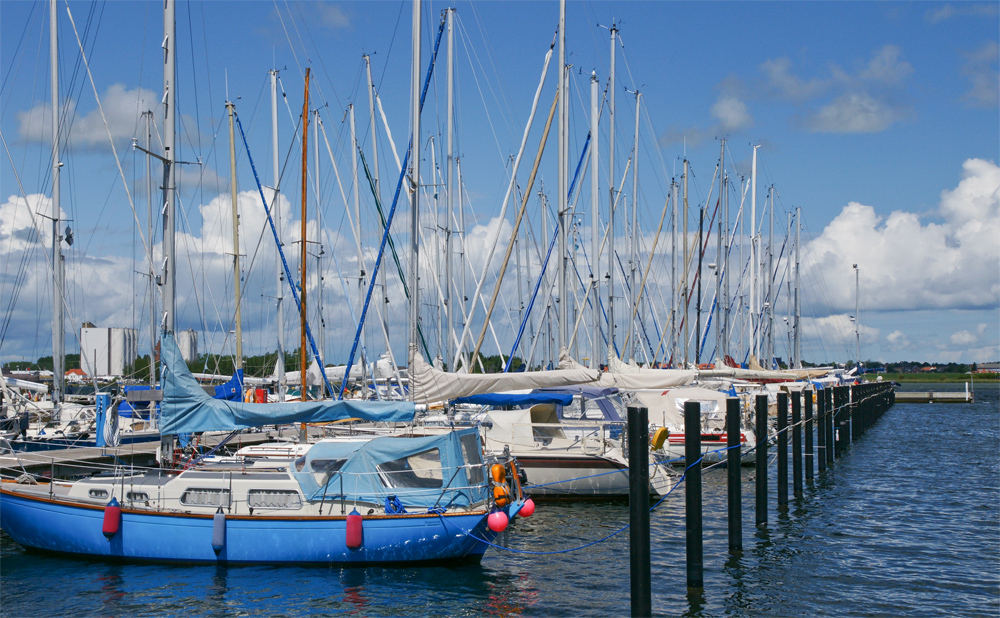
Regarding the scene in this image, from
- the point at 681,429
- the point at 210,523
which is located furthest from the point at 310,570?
the point at 681,429

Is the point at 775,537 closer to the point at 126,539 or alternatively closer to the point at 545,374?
the point at 545,374

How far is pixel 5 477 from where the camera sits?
2094 centimetres

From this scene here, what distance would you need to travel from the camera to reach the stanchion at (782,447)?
23.4m

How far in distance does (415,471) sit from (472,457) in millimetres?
1276

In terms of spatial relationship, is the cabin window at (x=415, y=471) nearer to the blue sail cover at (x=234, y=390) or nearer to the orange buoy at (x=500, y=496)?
the orange buoy at (x=500, y=496)

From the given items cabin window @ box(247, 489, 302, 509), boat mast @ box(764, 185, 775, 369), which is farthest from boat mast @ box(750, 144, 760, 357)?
cabin window @ box(247, 489, 302, 509)

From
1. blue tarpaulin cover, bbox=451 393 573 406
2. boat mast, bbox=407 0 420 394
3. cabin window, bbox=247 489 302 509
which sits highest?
boat mast, bbox=407 0 420 394

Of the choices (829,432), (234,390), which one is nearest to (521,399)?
(234,390)

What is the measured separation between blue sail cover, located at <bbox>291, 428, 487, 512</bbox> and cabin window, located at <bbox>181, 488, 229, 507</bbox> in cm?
152

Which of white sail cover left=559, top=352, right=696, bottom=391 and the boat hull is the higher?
white sail cover left=559, top=352, right=696, bottom=391

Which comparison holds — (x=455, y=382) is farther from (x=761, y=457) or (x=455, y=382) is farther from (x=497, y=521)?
(x=761, y=457)

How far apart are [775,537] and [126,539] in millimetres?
14914

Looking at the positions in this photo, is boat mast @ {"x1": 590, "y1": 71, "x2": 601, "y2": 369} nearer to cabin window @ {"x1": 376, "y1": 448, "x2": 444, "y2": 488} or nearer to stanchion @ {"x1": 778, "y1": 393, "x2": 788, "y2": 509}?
stanchion @ {"x1": 778, "y1": 393, "x2": 788, "y2": 509}

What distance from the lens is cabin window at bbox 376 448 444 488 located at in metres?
17.5
